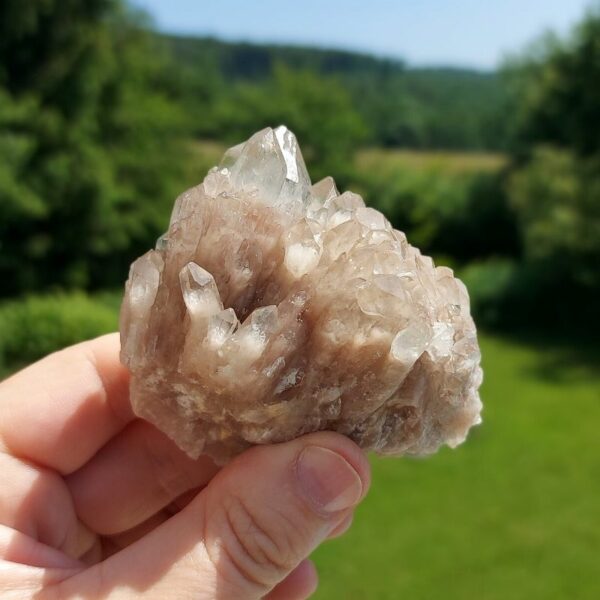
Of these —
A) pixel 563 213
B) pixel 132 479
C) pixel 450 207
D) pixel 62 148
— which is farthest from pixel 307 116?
pixel 132 479

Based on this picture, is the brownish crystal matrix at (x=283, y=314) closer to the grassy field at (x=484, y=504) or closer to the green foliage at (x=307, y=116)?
the grassy field at (x=484, y=504)

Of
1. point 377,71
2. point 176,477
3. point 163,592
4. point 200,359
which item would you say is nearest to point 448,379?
point 200,359

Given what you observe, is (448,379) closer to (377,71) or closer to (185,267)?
(185,267)

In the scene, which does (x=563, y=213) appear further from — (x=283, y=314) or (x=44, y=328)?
(x=283, y=314)

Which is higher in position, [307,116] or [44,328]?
[307,116]

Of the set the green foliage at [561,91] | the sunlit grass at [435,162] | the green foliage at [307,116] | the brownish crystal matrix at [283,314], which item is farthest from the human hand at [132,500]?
the green foliage at [307,116]
